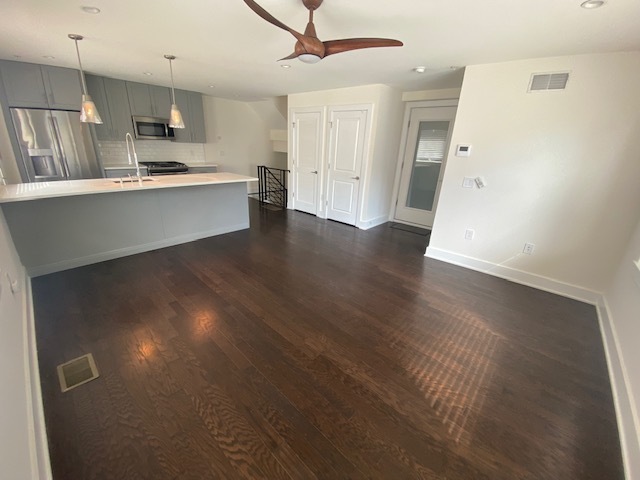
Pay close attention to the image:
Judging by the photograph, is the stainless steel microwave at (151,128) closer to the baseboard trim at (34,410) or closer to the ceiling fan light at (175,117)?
the ceiling fan light at (175,117)

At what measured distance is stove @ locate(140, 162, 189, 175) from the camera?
5.17m

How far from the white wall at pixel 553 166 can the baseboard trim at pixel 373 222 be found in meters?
1.71

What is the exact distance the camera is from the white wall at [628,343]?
1450 mm

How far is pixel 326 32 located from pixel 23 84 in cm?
450

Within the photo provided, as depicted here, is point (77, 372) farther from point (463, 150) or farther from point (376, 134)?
point (376, 134)

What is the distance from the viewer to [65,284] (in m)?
2.73

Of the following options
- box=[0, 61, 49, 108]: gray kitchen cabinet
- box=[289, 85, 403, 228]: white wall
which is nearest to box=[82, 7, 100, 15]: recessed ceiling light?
box=[0, 61, 49, 108]: gray kitchen cabinet

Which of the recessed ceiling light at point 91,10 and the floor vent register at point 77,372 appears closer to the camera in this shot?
the floor vent register at point 77,372

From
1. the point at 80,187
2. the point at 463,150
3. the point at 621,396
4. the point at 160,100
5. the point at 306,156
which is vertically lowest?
the point at 621,396

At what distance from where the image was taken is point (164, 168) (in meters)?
5.28

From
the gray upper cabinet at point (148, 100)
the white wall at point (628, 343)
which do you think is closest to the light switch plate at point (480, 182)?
the white wall at point (628, 343)

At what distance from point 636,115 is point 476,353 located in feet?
8.47

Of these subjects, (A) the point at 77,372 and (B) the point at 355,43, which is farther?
(B) the point at 355,43

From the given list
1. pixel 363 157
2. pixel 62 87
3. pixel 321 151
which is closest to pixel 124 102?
pixel 62 87
